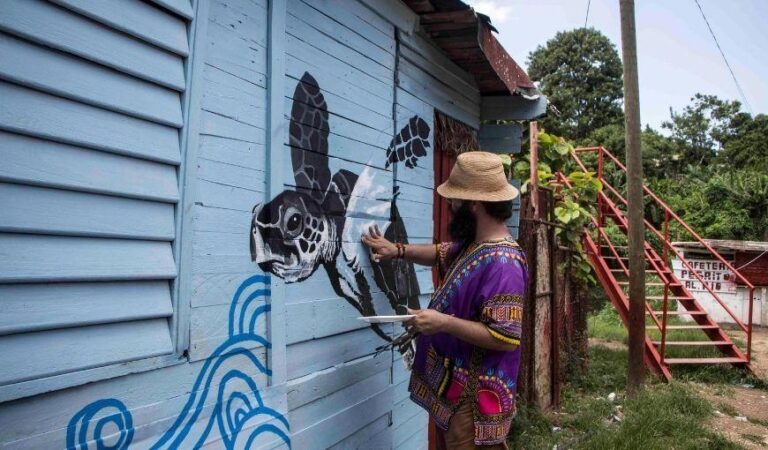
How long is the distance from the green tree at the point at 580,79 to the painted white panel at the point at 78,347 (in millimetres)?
32117

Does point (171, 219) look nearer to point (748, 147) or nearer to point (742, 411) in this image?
point (742, 411)

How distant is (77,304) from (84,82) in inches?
24.3

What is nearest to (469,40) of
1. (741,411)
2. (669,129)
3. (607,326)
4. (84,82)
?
(84,82)

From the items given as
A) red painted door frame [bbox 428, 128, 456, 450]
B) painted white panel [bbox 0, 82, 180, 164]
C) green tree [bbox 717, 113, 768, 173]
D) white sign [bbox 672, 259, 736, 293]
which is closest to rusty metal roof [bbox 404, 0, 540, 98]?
red painted door frame [bbox 428, 128, 456, 450]

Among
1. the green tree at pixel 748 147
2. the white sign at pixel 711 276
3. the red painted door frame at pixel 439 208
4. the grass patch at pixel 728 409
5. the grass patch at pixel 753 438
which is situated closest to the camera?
the red painted door frame at pixel 439 208

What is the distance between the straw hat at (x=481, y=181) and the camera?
2.57 metres

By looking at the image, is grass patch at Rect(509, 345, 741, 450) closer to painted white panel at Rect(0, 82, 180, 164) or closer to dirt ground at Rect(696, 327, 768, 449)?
dirt ground at Rect(696, 327, 768, 449)

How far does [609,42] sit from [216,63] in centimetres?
3920

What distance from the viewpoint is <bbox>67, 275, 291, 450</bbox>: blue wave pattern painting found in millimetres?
1581

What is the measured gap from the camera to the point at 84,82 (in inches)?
61.0

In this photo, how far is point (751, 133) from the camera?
98.4ft

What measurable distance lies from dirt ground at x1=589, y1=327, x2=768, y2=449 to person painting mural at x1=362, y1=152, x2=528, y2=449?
14.7 feet

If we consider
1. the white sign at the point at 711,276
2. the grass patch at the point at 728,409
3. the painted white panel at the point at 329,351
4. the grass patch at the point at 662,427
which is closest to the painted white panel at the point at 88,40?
the painted white panel at the point at 329,351

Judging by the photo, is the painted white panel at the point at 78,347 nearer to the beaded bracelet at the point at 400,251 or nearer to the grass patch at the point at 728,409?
the beaded bracelet at the point at 400,251
